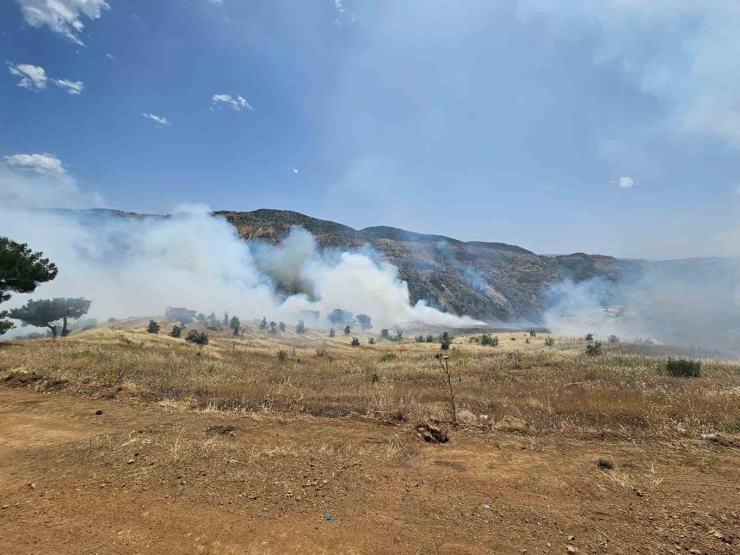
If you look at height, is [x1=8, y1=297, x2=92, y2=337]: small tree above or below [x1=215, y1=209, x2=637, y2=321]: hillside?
below

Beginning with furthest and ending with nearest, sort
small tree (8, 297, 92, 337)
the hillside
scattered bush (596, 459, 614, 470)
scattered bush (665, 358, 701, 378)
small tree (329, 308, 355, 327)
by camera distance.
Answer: the hillside < small tree (329, 308, 355, 327) < small tree (8, 297, 92, 337) < scattered bush (665, 358, 701, 378) < scattered bush (596, 459, 614, 470)

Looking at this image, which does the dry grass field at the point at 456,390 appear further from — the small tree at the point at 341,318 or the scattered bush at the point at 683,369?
the small tree at the point at 341,318

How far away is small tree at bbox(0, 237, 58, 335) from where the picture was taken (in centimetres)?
2331

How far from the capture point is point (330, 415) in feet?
32.0

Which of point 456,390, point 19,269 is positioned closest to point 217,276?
→ point 19,269

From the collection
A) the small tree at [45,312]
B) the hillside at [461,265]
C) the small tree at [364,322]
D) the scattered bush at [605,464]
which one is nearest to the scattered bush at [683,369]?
the scattered bush at [605,464]

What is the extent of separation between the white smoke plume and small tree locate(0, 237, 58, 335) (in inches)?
1561

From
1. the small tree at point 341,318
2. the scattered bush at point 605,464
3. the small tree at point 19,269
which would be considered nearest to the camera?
the scattered bush at point 605,464

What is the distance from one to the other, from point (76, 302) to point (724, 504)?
196ft

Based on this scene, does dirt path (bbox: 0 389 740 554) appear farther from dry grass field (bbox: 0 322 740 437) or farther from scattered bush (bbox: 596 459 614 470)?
dry grass field (bbox: 0 322 740 437)

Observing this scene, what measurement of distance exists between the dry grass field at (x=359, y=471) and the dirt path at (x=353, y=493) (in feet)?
0.09

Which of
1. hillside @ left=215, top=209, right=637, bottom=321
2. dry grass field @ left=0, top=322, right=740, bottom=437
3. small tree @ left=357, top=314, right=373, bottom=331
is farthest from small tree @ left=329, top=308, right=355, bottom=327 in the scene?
dry grass field @ left=0, top=322, right=740, bottom=437

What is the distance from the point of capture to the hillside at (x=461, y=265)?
327 feet

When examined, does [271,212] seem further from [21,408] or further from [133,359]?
[21,408]
